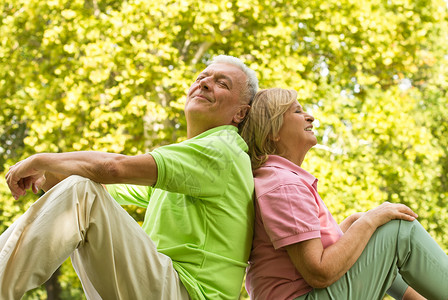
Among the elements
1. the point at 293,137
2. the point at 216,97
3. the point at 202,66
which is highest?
the point at 216,97

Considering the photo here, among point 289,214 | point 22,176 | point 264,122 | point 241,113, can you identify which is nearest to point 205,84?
point 241,113

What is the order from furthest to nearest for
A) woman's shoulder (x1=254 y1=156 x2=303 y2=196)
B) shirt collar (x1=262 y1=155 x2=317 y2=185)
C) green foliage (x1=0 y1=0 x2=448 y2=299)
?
1. green foliage (x1=0 y1=0 x2=448 y2=299)
2. shirt collar (x1=262 y1=155 x2=317 y2=185)
3. woman's shoulder (x1=254 y1=156 x2=303 y2=196)

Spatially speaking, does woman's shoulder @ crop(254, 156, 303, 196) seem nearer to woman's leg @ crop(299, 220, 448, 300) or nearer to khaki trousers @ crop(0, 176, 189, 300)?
woman's leg @ crop(299, 220, 448, 300)

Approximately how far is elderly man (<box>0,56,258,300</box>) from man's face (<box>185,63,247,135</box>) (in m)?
0.17

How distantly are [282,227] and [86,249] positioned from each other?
0.73 meters

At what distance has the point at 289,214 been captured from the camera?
216cm

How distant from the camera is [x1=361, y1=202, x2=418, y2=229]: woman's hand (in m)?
2.19

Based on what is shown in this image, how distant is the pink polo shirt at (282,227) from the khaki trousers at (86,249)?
0.39 m

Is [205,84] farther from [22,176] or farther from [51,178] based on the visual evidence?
[22,176]

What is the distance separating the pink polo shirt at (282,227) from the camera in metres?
2.14

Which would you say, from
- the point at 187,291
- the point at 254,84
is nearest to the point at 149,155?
the point at 187,291

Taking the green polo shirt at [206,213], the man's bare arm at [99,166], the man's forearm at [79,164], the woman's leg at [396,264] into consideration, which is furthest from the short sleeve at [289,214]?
the man's forearm at [79,164]

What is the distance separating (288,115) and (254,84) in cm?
33

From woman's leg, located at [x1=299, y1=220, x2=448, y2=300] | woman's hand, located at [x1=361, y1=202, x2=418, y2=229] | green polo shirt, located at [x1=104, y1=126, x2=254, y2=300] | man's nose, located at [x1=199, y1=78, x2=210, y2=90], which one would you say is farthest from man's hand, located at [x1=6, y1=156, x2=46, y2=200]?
woman's hand, located at [x1=361, y1=202, x2=418, y2=229]
